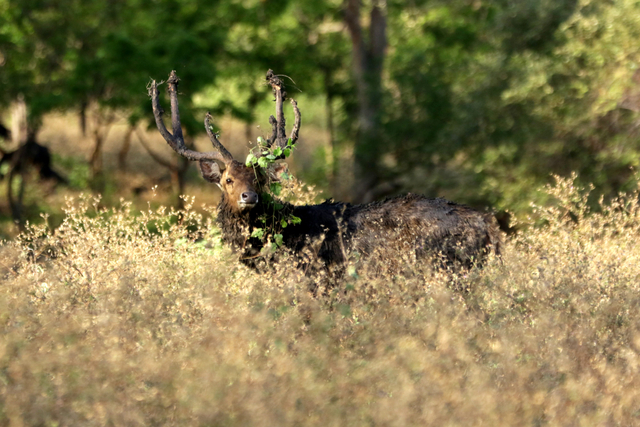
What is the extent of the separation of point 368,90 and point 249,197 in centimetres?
1302

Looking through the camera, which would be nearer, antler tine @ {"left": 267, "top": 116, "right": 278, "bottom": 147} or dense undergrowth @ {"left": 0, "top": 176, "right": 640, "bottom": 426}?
dense undergrowth @ {"left": 0, "top": 176, "right": 640, "bottom": 426}

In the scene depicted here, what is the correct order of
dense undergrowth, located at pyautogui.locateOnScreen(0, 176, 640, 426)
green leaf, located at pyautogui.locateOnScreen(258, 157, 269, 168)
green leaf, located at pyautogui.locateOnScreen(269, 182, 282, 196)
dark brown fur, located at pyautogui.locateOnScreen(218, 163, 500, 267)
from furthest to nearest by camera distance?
dark brown fur, located at pyautogui.locateOnScreen(218, 163, 500, 267)
green leaf, located at pyautogui.locateOnScreen(269, 182, 282, 196)
green leaf, located at pyautogui.locateOnScreen(258, 157, 269, 168)
dense undergrowth, located at pyautogui.locateOnScreen(0, 176, 640, 426)

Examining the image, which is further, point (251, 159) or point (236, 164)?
point (236, 164)

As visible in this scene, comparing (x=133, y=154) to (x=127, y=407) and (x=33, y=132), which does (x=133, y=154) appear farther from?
(x=127, y=407)

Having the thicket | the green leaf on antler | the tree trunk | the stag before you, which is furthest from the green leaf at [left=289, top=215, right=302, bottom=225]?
the tree trunk

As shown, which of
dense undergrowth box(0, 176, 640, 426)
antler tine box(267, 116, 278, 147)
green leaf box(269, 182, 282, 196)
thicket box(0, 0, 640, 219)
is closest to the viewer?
dense undergrowth box(0, 176, 640, 426)

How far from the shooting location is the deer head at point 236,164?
7344 mm

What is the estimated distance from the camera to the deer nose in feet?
23.2

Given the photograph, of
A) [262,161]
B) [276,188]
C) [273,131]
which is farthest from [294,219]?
[273,131]

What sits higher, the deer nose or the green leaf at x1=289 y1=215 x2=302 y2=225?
the green leaf at x1=289 y1=215 x2=302 y2=225

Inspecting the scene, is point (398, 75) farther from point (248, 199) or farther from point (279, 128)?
point (248, 199)

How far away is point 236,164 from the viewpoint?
24.8 feet

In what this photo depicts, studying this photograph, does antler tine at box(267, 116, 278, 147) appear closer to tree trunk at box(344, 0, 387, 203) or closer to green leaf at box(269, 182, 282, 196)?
green leaf at box(269, 182, 282, 196)

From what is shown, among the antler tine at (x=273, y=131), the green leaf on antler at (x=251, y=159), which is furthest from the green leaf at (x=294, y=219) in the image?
the antler tine at (x=273, y=131)
